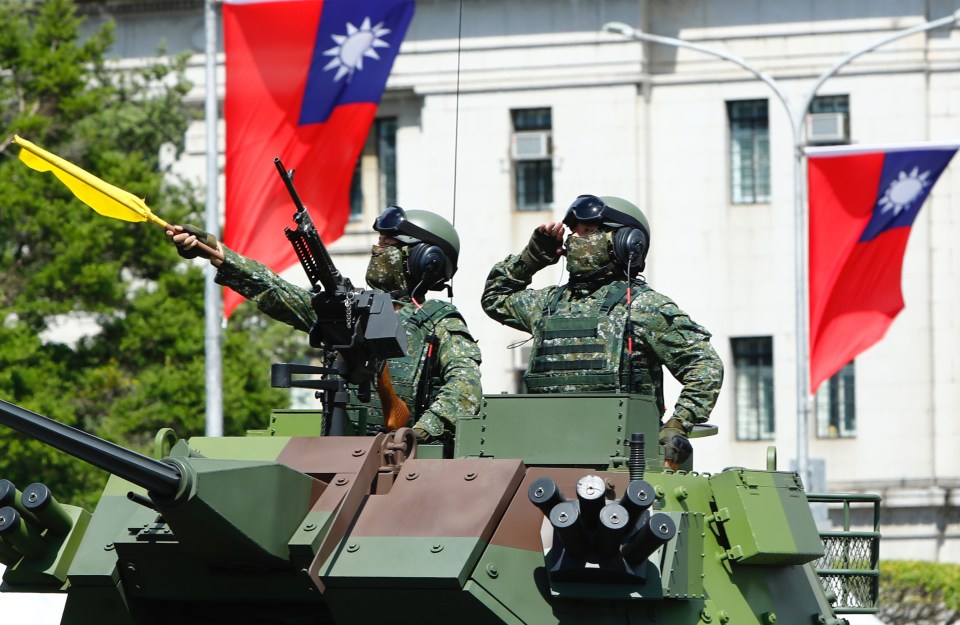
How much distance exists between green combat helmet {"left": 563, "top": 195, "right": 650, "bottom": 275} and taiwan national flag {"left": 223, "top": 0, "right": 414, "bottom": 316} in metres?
10.1

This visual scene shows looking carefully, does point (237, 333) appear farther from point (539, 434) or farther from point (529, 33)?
point (539, 434)

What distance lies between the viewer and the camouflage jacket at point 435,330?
1170 centimetres

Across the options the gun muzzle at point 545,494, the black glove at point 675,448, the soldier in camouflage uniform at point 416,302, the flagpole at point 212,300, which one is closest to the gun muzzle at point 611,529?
the gun muzzle at point 545,494

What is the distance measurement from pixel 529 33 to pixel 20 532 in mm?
25298

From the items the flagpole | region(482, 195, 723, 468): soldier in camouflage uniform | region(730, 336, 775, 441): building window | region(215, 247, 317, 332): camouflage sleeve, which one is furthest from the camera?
region(730, 336, 775, 441): building window

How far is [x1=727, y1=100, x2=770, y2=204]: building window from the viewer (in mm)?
35500

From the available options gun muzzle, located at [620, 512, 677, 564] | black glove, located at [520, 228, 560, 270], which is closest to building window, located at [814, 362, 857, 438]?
black glove, located at [520, 228, 560, 270]

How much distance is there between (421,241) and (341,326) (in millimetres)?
1866

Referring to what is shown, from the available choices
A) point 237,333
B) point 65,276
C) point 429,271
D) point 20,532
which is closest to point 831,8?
point 237,333

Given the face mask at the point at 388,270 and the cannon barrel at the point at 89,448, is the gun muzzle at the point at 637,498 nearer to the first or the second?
the cannon barrel at the point at 89,448

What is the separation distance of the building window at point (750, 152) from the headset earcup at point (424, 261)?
76.7 ft

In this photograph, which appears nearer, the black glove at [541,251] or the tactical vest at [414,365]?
the tactical vest at [414,365]

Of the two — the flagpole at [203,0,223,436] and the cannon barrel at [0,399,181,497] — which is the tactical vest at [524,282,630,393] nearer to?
the cannon barrel at [0,399,181,497]

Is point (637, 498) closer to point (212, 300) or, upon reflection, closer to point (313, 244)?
point (313, 244)
